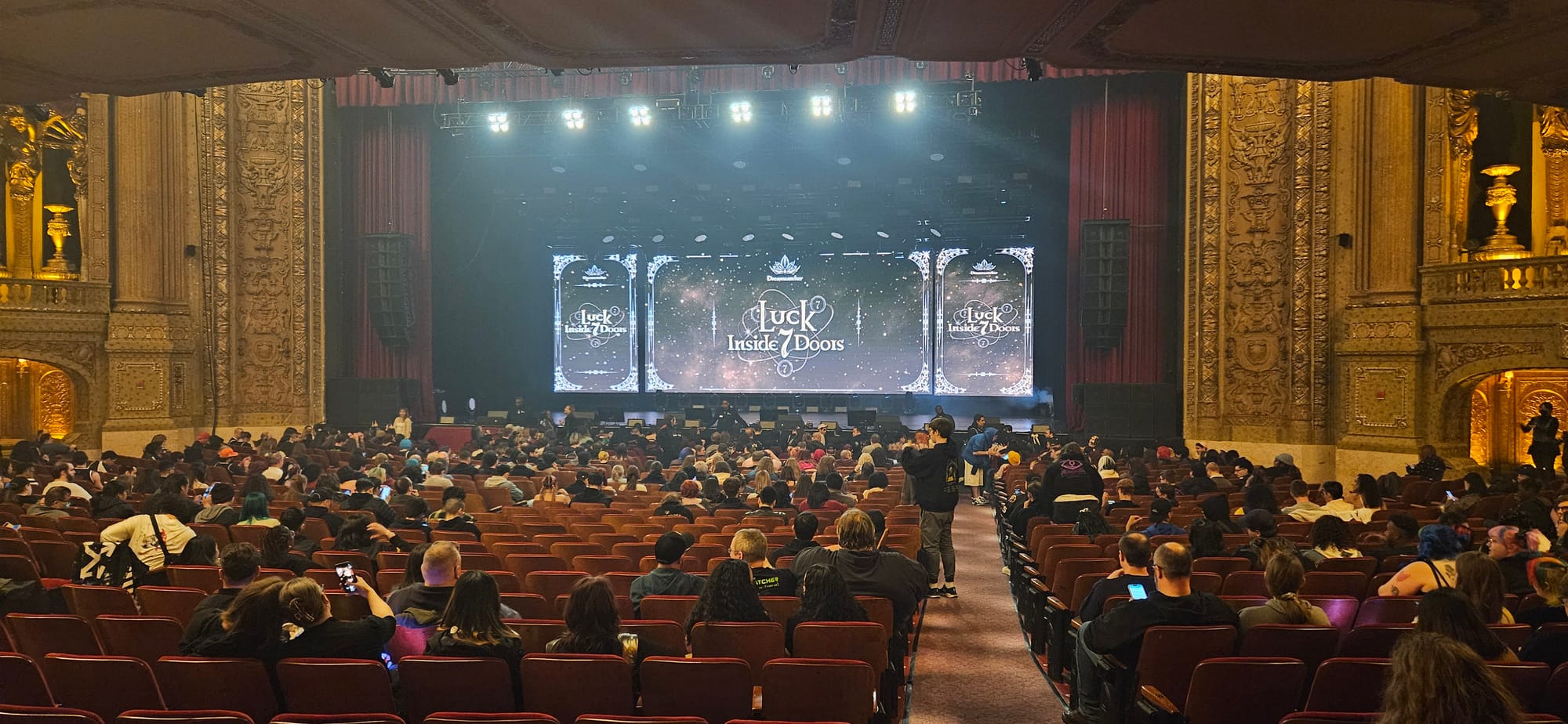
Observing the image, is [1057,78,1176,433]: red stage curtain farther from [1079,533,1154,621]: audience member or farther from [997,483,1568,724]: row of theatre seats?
[1079,533,1154,621]: audience member

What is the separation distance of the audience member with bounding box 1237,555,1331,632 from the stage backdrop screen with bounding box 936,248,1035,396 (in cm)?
2001

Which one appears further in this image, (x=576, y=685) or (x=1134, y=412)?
(x=1134, y=412)

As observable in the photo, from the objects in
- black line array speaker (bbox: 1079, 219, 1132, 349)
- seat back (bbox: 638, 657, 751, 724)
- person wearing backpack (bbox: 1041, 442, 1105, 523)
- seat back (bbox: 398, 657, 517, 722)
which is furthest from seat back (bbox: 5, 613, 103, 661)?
black line array speaker (bbox: 1079, 219, 1132, 349)

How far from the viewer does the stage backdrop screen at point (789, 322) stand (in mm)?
25266

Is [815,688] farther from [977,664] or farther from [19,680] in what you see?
[977,664]

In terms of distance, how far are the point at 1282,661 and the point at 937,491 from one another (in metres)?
4.91

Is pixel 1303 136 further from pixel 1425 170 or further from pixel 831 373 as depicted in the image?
pixel 831 373

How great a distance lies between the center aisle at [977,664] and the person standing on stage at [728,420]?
480 inches

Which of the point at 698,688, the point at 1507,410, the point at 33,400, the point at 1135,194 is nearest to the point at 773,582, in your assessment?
the point at 698,688

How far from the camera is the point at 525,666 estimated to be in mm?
3766

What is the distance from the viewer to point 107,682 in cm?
374

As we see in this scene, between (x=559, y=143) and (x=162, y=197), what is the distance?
805 centimetres

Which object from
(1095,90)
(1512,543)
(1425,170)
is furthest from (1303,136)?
(1512,543)

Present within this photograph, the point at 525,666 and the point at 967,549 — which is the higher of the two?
the point at 525,666
